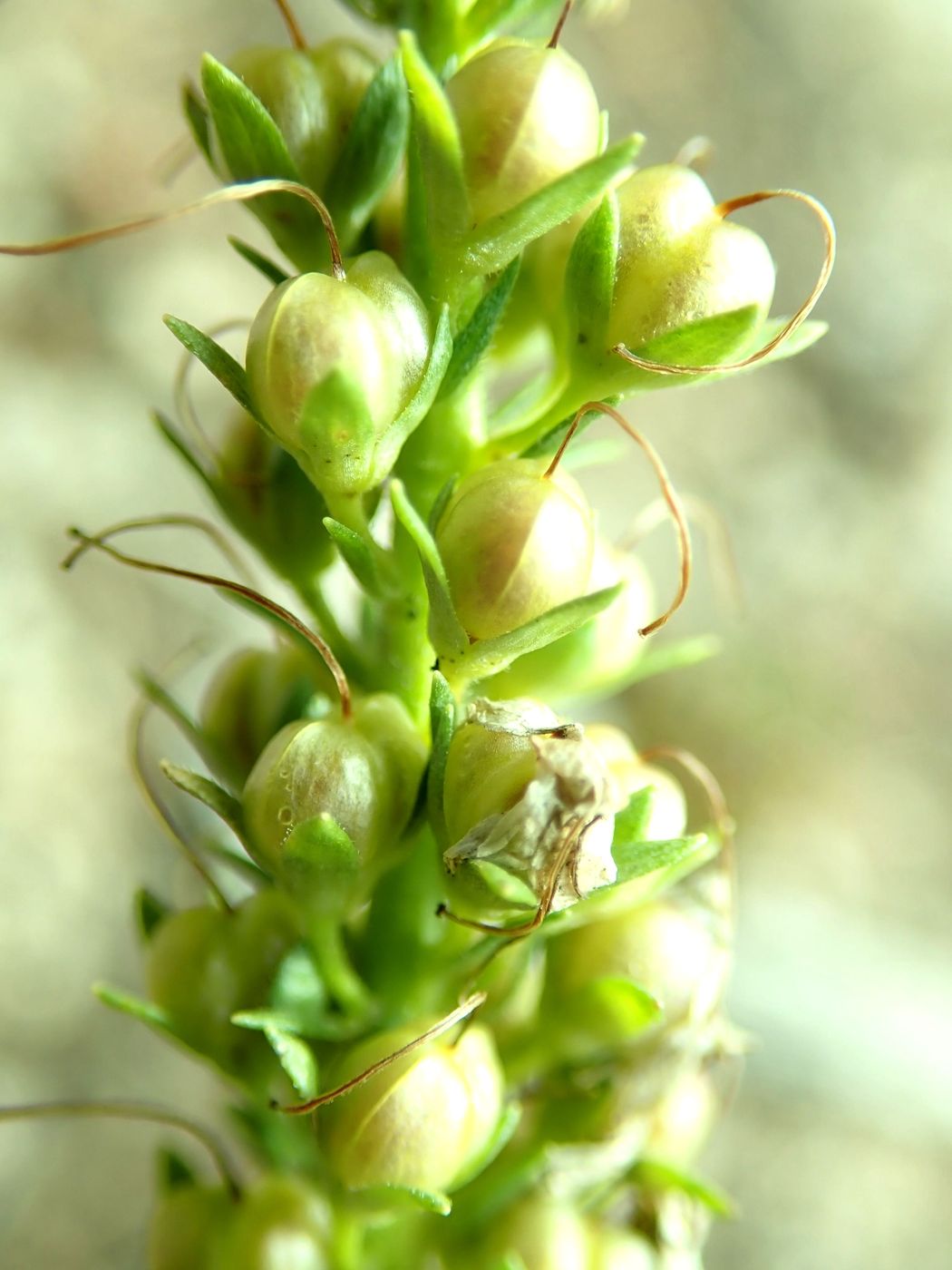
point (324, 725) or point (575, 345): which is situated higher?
point (575, 345)

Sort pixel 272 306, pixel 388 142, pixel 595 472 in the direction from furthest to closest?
pixel 595 472
pixel 388 142
pixel 272 306

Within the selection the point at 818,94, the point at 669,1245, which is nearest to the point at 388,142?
the point at 669,1245

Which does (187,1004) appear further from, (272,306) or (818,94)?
(818,94)

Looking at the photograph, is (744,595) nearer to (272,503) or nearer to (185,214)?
(272,503)

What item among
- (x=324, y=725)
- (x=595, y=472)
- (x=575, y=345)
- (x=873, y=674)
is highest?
(x=575, y=345)

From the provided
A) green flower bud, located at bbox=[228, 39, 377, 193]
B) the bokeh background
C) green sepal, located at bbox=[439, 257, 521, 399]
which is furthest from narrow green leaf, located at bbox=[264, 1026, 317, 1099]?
the bokeh background

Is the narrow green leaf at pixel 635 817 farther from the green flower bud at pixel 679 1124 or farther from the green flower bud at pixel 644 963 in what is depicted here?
the green flower bud at pixel 679 1124

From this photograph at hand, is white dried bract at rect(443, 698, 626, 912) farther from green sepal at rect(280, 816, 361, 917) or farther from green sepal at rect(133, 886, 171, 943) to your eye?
green sepal at rect(133, 886, 171, 943)
